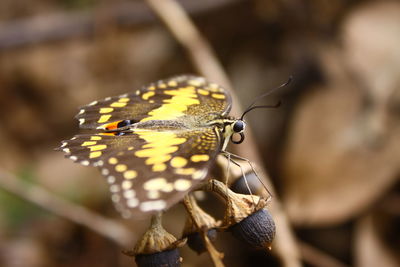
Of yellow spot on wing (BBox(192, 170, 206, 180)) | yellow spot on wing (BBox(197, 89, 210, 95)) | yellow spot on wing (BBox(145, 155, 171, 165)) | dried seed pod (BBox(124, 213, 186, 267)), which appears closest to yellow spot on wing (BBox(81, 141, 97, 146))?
yellow spot on wing (BBox(145, 155, 171, 165))

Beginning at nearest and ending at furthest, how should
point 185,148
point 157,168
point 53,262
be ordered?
point 157,168 < point 185,148 < point 53,262

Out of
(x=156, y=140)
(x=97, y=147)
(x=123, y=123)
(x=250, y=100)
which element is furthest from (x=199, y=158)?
(x=250, y=100)

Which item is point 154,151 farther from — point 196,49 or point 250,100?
point 250,100

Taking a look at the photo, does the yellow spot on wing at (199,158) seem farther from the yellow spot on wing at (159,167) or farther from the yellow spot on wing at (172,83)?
the yellow spot on wing at (172,83)

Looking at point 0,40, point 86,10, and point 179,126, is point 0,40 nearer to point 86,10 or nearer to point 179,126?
point 86,10

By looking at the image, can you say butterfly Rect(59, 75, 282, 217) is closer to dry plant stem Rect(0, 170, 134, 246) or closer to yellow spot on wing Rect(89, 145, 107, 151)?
yellow spot on wing Rect(89, 145, 107, 151)

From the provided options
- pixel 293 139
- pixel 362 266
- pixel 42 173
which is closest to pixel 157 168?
pixel 362 266
